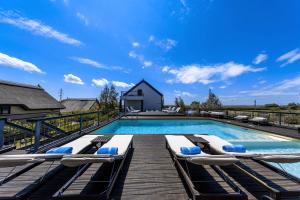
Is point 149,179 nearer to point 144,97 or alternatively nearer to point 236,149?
point 236,149

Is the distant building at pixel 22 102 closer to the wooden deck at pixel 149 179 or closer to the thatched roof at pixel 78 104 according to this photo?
the thatched roof at pixel 78 104

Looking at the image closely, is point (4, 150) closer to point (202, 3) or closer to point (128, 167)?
point (128, 167)

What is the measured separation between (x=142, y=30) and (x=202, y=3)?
15.1 feet

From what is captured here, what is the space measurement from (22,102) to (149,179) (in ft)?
66.7

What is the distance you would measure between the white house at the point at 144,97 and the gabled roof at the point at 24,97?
1035cm

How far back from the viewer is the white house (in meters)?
27.2

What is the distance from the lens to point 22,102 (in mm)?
18156

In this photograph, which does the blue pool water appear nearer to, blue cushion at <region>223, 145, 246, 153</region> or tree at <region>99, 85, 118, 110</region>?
blue cushion at <region>223, 145, 246, 153</region>

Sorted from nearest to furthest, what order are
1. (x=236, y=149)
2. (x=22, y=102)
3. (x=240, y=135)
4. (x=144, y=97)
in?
(x=236, y=149)
(x=240, y=135)
(x=22, y=102)
(x=144, y=97)

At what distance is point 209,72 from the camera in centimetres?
2250

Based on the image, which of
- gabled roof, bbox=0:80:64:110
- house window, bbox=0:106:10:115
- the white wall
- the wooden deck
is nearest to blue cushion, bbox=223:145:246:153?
the wooden deck

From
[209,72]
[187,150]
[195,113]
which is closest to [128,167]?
[187,150]

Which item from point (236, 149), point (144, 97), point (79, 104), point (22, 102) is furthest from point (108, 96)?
point (236, 149)

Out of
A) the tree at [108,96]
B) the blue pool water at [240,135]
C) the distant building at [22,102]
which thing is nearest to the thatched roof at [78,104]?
the tree at [108,96]
